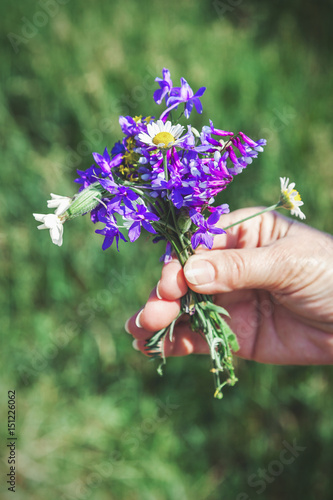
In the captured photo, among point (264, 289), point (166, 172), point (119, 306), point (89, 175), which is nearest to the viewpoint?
point (166, 172)

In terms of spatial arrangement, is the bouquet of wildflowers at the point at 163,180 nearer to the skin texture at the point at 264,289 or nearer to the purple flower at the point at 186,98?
the purple flower at the point at 186,98

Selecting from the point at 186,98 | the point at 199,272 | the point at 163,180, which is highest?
the point at 186,98

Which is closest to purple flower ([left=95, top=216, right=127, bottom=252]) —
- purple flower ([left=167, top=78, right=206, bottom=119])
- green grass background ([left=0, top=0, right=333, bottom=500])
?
purple flower ([left=167, top=78, right=206, bottom=119])

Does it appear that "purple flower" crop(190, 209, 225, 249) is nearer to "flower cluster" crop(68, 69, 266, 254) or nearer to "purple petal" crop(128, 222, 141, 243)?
"flower cluster" crop(68, 69, 266, 254)

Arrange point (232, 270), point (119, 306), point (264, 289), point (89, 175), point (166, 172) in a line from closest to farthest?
point (166, 172) < point (89, 175) < point (232, 270) < point (264, 289) < point (119, 306)

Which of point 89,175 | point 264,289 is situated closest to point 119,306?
point 264,289

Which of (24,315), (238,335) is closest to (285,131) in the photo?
(238,335)

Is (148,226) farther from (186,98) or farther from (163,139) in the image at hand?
(186,98)

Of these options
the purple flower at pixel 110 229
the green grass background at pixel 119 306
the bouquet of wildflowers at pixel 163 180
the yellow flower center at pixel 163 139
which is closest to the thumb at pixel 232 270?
the bouquet of wildflowers at pixel 163 180
